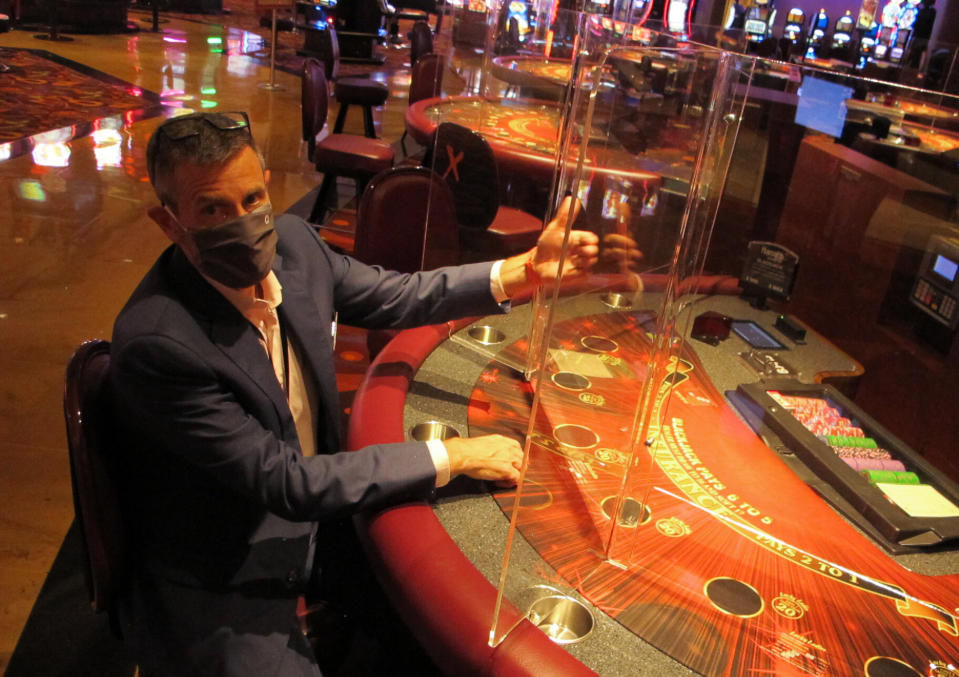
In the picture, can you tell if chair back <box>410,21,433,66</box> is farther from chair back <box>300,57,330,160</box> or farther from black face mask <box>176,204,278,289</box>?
black face mask <box>176,204,278,289</box>

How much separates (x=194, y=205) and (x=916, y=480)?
138 cm

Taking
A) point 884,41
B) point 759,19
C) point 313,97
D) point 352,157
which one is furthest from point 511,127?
point 884,41

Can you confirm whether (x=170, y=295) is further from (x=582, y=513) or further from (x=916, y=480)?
(x=916, y=480)

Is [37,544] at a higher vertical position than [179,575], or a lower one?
lower

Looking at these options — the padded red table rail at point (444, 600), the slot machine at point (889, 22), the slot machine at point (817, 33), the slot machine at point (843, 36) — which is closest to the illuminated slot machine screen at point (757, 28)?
the slot machine at point (817, 33)

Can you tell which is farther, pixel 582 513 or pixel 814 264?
pixel 814 264

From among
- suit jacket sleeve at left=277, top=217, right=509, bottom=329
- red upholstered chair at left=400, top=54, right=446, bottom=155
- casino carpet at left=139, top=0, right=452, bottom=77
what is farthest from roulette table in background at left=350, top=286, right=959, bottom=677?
casino carpet at left=139, top=0, right=452, bottom=77

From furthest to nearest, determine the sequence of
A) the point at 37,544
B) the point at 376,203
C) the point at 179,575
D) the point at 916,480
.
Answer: the point at 376,203
the point at 37,544
the point at 916,480
the point at 179,575

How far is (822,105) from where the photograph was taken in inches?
132

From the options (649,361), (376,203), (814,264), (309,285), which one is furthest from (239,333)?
(814,264)

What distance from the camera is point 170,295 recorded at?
4.05 ft

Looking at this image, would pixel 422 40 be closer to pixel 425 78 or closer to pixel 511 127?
pixel 425 78

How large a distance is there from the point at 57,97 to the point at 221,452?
21.7 ft

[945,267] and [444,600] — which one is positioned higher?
[945,267]
